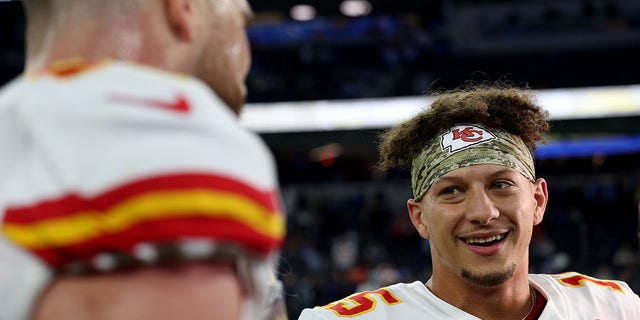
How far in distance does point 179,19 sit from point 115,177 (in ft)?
0.96

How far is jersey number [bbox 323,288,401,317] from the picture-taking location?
256cm

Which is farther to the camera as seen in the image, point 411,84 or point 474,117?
point 411,84

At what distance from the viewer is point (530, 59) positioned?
17281 millimetres

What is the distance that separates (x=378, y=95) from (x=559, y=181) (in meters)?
4.40

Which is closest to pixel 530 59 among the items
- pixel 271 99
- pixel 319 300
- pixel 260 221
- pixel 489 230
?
pixel 271 99

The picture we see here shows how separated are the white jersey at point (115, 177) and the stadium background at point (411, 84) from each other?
13.9m

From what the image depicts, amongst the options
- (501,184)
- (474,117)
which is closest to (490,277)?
(501,184)

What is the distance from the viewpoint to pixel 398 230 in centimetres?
1628

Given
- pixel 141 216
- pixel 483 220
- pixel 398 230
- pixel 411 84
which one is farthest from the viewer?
pixel 411 84

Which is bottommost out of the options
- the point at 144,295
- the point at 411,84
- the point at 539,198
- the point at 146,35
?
the point at 411,84

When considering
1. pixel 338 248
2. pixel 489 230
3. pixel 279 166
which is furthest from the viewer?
pixel 279 166

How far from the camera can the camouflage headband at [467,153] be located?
259cm

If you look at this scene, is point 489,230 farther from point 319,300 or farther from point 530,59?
point 530,59

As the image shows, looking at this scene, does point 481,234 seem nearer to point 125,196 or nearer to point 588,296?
point 588,296
